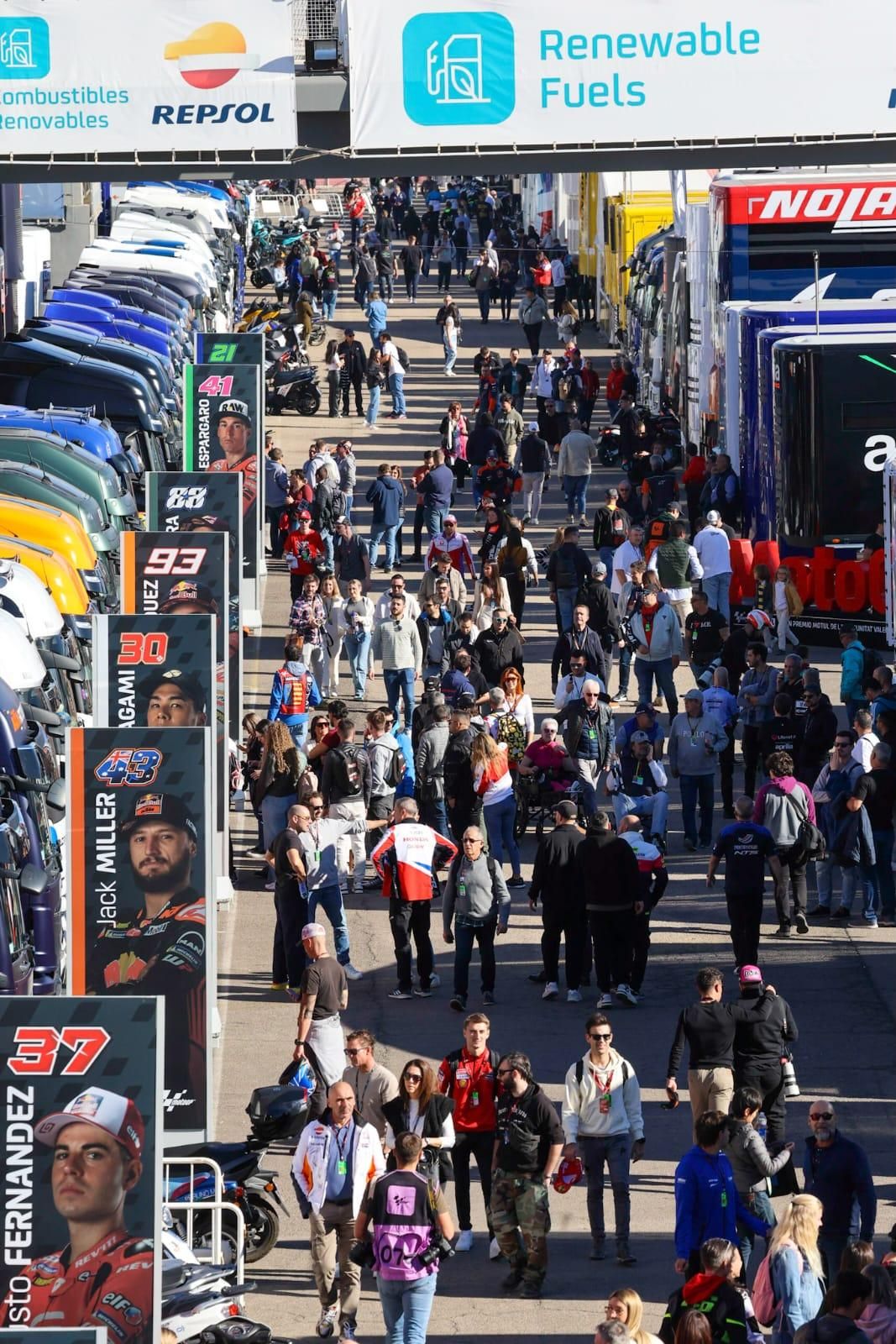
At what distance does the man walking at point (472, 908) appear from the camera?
55.6 ft

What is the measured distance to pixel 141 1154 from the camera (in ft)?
33.3

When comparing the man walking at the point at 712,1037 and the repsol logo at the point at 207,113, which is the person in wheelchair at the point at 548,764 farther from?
the repsol logo at the point at 207,113

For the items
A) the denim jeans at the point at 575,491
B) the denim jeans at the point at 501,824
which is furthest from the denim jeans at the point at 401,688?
the denim jeans at the point at 575,491

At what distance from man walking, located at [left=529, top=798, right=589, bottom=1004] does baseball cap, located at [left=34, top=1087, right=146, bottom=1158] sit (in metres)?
7.10

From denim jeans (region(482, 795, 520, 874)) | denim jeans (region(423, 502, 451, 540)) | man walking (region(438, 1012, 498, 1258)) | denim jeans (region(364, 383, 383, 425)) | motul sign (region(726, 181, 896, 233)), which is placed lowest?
man walking (region(438, 1012, 498, 1258))

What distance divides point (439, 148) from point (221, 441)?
4.79 metres

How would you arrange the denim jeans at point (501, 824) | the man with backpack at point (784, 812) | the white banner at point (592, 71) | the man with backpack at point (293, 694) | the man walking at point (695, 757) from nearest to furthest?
the man with backpack at point (784, 812) → the denim jeans at point (501, 824) → the man walking at point (695, 757) → the man with backpack at point (293, 694) → the white banner at point (592, 71)

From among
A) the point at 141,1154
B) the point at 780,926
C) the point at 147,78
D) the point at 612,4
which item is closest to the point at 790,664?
the point at 780,926

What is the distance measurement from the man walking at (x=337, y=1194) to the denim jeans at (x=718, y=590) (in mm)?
14257

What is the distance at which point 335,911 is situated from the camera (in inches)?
697

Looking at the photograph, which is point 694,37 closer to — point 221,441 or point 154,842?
point 221,441

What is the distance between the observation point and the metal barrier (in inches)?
481

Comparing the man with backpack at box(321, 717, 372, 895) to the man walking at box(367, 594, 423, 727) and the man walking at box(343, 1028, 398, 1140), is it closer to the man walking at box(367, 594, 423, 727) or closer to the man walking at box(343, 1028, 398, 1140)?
the man walking at box(367, 594, 423, 727)

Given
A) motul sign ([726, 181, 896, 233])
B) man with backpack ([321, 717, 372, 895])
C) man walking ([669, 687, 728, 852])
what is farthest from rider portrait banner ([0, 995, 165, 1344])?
motul sign ([726, 181, 896, 233])
